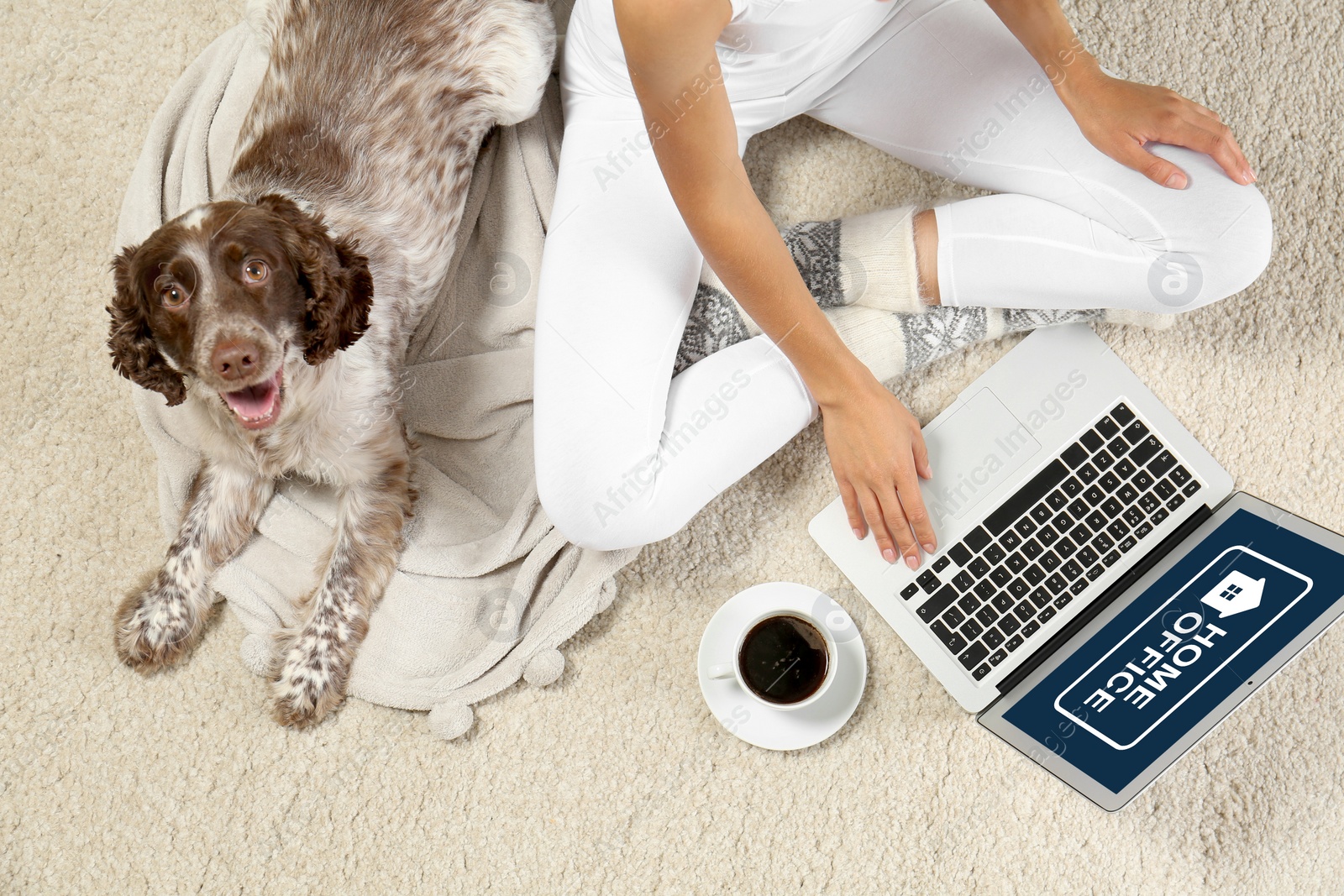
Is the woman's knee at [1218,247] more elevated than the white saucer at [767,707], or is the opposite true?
the woman's knee at [1218,247]

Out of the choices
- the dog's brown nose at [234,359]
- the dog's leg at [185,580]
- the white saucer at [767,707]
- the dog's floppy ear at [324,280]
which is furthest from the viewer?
the dog's leg at [185,580]

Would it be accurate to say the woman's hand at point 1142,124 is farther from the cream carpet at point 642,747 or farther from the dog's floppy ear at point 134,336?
the dog's floppy ear at point 134,336

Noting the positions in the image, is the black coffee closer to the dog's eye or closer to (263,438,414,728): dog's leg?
(263,438,414,728): dog's leg

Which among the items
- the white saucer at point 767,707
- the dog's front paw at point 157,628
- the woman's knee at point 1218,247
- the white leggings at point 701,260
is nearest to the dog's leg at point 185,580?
the dog's front paw at point 157,628

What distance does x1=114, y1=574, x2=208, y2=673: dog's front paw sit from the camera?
2012 mm

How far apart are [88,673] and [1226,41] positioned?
3149 millimetres

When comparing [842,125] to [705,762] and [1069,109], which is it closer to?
[1069,109]

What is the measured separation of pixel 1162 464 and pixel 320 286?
67.4 inches

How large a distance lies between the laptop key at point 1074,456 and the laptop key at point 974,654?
41 centimetres

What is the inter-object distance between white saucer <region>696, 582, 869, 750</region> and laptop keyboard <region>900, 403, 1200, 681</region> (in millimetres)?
213

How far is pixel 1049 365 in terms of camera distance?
1928 millimetres

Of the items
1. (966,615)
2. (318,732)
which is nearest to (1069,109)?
(966,615)

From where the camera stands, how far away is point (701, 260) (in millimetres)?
1817

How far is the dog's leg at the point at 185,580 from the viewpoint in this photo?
6.60ft
